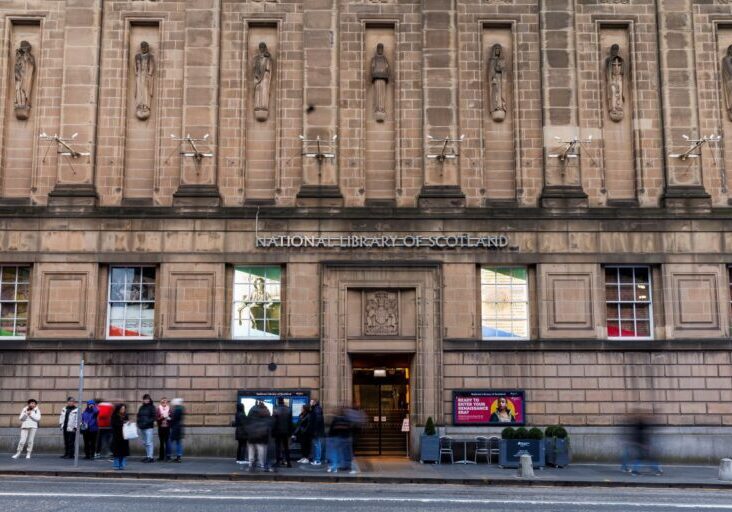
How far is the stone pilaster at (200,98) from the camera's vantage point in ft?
88.1

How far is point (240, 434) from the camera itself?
22812 millimetres

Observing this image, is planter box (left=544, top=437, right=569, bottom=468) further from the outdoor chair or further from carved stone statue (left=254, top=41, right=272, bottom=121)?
carved stone statue (left=254, top=41, right=272, bottom=121)

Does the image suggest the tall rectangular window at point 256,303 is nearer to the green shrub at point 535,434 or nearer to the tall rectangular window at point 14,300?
the tall rectangular window at point 14,300

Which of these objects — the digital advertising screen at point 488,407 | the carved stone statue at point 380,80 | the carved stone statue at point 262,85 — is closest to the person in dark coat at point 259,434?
the digital advertising screen at point 488,407

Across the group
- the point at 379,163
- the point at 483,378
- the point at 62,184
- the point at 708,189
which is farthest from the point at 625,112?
the point at 62,184

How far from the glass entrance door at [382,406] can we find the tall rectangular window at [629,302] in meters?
7.24

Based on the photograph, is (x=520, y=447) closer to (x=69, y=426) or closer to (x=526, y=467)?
(x=526, y=467)

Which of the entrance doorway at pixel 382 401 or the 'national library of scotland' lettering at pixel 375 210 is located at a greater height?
the 'national library of scotland' lettering at pixel 375 210

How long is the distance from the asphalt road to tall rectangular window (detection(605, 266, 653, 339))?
7.38m

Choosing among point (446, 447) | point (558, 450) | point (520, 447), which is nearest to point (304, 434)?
point (446, 447)

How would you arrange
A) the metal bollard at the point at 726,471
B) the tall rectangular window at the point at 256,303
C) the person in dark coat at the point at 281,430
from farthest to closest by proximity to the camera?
the tall rectangular window at the point at 256,303 → the person in dark coat at the point at 281,430 → the metal bollard at the point at 726,471

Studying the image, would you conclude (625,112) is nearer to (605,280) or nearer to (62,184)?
(605,280)

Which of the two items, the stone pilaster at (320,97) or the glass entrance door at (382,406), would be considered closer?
the glass entrance door at (382,406)

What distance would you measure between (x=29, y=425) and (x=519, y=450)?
578 inches
